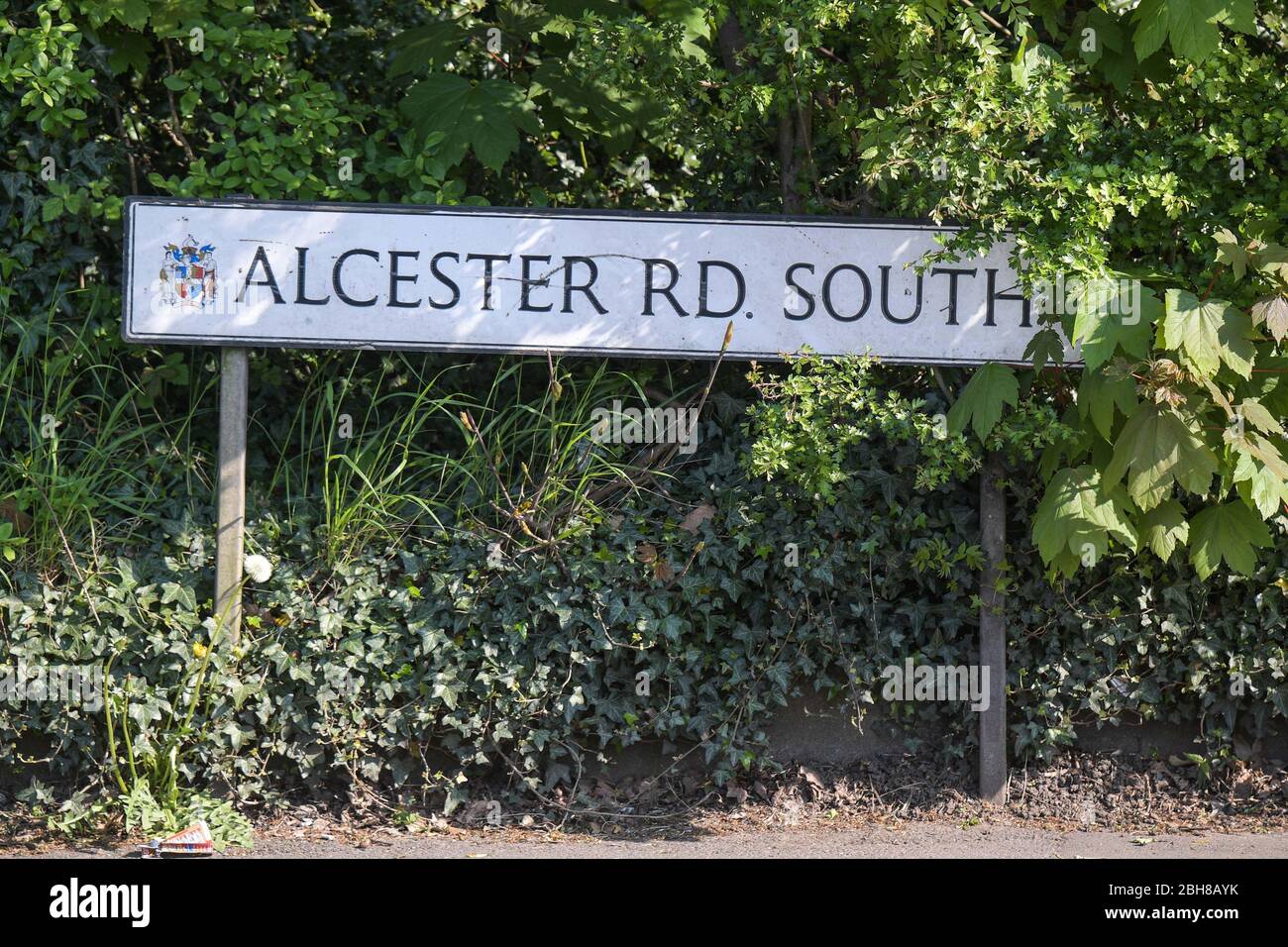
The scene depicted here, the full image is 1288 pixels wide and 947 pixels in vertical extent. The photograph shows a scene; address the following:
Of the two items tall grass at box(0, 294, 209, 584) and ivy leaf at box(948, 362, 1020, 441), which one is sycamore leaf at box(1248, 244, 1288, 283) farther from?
tall grass at box(0, 294, 209, 584)

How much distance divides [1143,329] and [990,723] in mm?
1674

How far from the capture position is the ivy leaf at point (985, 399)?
4.57m

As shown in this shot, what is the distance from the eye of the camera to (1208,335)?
4.25m

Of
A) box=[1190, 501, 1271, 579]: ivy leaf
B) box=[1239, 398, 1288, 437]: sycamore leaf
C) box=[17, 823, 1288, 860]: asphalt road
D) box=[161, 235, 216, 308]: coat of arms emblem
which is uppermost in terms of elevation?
box=[161, 235, 216, 308]: coat of arms emblem

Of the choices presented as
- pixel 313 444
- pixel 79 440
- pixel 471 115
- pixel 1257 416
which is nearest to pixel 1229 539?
pixel 1257 416

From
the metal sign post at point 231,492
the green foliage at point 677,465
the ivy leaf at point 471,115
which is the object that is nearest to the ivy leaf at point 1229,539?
the green foliage at point 677,465

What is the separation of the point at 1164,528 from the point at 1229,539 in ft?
0.84

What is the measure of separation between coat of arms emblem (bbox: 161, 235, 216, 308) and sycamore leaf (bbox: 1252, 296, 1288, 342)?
3746mm

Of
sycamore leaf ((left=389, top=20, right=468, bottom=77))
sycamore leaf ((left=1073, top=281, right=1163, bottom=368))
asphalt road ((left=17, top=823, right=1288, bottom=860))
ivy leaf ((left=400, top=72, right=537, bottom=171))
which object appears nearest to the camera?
sycamore leaf ((left=1073, top=281, right=1163, bottom=368))

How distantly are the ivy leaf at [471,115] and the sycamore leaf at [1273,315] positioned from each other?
2.84 meters

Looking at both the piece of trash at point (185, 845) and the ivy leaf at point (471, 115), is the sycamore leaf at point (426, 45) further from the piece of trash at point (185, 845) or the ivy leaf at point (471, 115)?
the piece of trash at point (185, 845)

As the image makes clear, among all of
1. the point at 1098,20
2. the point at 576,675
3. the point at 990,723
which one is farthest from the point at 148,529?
the point at 1098,20

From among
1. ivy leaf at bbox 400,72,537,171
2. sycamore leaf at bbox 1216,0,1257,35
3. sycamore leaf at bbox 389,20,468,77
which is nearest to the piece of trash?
ivy leaf at bbox 400,72,537,171

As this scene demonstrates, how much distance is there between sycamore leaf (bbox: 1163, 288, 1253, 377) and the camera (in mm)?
4223
